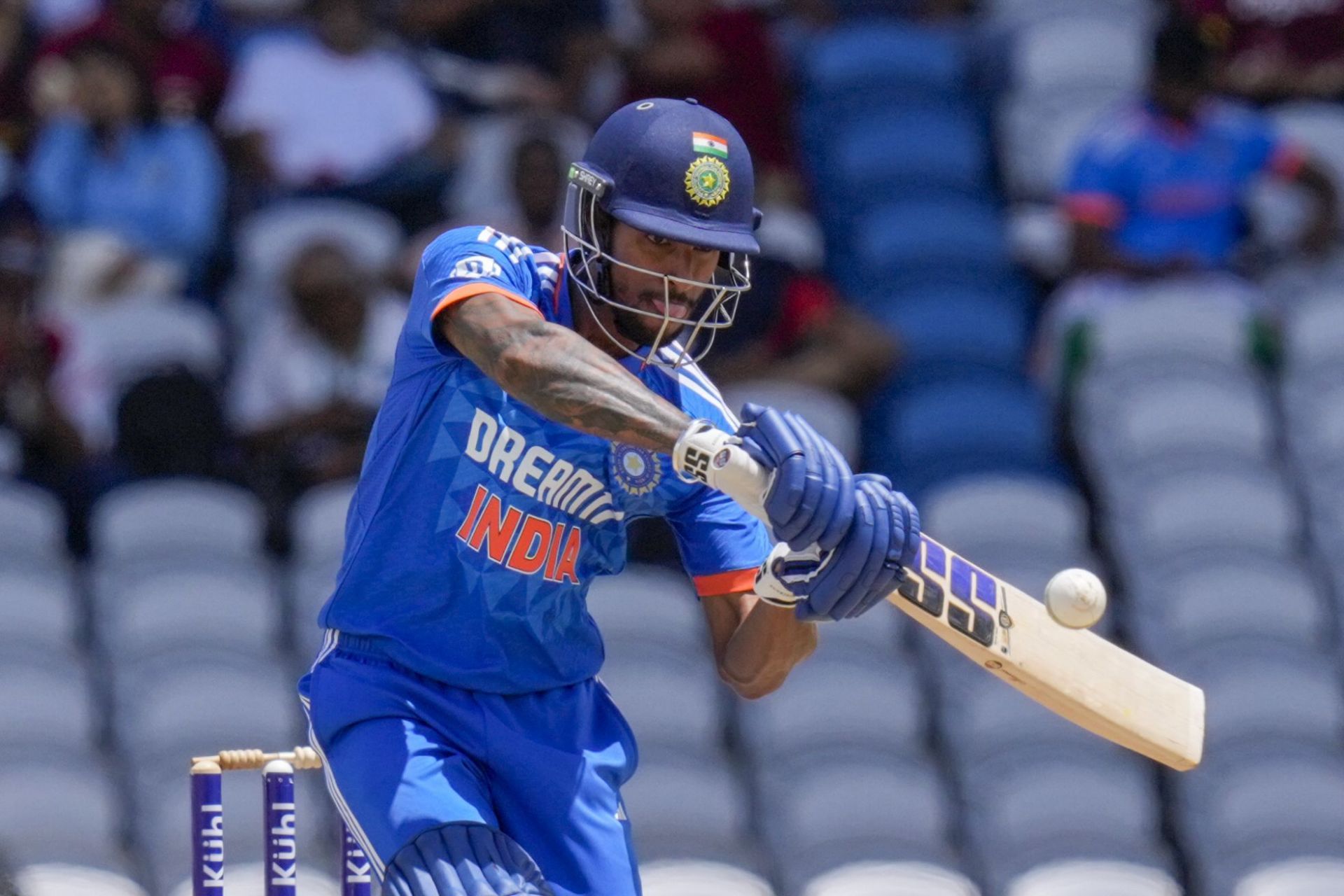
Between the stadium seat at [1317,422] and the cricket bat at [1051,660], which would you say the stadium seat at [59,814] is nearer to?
the cricket bat at [1051,660]

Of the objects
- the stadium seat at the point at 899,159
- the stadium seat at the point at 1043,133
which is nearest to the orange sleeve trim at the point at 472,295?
the stadium seat at the point at 899,159

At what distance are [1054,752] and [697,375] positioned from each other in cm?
285

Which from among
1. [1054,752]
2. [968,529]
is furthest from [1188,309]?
[1054,752]

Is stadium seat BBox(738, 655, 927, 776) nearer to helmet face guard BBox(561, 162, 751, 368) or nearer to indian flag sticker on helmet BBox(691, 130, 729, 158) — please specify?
helmet face guard BBox(561, 162, 751, 368)

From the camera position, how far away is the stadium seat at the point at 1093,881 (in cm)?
555

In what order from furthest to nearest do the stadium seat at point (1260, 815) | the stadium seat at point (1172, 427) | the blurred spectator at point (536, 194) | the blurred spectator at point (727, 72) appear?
the blurred spectator at point (727, 72), the blurred spectator at point (536, 194), the stadium seat at point (1172, 427), the stadium seat at point (1260, 815)

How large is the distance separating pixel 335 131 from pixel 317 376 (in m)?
1.09

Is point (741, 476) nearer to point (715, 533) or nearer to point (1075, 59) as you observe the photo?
point (715, 533)

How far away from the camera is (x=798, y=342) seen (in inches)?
270

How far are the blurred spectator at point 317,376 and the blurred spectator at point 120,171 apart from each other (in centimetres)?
50

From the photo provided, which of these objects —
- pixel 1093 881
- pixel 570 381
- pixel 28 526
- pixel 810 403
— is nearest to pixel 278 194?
pixel 28 526

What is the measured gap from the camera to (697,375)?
11.5 feet

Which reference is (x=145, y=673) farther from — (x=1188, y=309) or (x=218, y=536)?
(x=1188, y=309)

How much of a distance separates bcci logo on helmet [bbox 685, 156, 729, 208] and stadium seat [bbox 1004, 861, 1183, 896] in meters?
2.87
